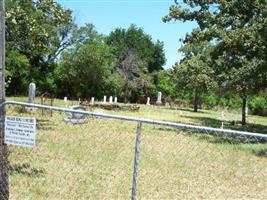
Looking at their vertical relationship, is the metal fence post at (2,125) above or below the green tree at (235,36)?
below

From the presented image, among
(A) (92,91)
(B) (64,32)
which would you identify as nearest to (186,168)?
(A) (92,91)

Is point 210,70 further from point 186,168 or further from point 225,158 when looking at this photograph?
point 186,168

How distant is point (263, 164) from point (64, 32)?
2274 inches

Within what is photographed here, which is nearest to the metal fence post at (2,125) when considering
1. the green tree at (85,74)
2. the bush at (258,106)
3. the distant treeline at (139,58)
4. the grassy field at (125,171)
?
the grassy field at (125,171)

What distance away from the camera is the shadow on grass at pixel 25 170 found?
34.1 ft

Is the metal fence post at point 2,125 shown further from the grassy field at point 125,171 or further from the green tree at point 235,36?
the green tree at point 235,36

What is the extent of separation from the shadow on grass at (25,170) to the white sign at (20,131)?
3.29 meters

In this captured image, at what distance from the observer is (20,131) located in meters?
7.06

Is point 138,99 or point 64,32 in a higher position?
point 64,32

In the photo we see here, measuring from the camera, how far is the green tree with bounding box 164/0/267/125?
21531 millimetres

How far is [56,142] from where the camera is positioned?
14.4 m

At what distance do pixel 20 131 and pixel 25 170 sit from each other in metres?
3.90

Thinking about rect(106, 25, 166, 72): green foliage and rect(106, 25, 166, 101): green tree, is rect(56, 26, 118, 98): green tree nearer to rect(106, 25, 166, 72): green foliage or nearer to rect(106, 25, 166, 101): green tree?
rect(106, 25, 166, 101): green tree

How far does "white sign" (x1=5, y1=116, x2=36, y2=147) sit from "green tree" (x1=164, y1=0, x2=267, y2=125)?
15689mm
